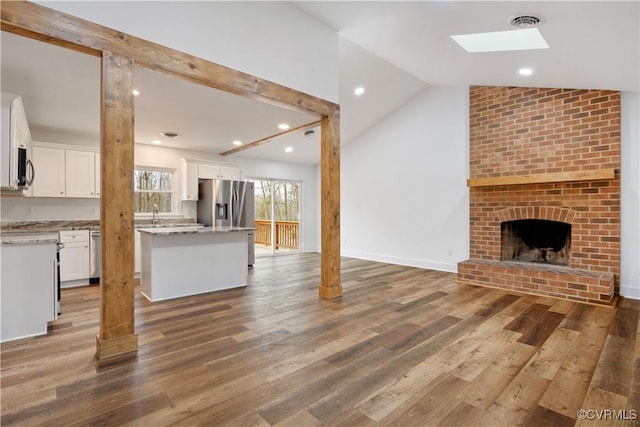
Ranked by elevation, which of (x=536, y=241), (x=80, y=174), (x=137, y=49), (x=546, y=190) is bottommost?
(x=536, y=241)

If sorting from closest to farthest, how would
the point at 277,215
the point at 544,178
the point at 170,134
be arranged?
1. the point at 544,178
2. the point at 170,134
3. the point at 277,215

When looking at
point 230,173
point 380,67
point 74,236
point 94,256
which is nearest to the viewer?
point 74,236

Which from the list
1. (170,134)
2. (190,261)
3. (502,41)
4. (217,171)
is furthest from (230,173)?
(502,41)

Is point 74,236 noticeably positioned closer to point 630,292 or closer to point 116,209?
point 116,209

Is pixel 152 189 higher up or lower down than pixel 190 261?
higher up

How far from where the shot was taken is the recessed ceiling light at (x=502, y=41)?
3234 mm

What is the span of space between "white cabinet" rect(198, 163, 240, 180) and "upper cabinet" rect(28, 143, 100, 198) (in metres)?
1.80

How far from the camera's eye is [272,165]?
800 centimetres

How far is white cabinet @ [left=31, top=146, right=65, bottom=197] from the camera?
4668 mm

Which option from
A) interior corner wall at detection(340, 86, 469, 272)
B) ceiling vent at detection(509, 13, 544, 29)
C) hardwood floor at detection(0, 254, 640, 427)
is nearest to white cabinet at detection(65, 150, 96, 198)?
hardwood floor at detection(0, 254, 640, 427)

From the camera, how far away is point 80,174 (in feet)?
16.5

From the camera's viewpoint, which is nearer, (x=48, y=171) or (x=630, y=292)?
(x=630, y=292)

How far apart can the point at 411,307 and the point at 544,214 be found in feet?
8.59

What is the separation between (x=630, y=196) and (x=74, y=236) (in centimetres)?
754
